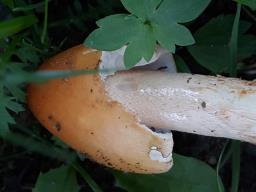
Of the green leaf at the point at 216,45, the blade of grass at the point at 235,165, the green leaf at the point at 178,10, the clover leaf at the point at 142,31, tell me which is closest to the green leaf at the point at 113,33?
the clover leaf at the point at 142,31

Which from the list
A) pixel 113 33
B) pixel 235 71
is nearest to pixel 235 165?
pixel 235 71

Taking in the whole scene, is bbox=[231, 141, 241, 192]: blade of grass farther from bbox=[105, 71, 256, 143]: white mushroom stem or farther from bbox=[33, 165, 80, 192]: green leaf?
bbox=[33, 165, 80, 192]: green leaf

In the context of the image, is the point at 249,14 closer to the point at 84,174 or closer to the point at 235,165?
the point at 235,165

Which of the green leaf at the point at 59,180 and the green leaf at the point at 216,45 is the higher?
the green leaf at the point at 216,45

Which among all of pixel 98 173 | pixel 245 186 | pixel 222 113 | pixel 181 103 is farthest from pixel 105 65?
pixel 245 186

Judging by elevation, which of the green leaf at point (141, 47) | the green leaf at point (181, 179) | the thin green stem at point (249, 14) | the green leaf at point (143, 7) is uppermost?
the green leaf at point (143, 7)

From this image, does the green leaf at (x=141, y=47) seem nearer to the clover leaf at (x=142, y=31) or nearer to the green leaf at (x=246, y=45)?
the clover leaf at (x=142, y=31)
